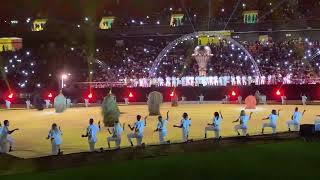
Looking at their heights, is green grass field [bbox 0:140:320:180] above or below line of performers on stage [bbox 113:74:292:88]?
below

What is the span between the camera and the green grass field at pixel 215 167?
1366 centimetres

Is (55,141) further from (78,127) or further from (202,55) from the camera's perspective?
(202,55)

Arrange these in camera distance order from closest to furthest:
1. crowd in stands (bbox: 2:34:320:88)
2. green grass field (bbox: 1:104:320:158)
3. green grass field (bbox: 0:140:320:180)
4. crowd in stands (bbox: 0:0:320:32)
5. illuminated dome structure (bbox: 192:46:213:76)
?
green grass field (bbox: 0:140:320:180) → green grass field (bbox: 1:104:320:158) → illuminated dome structure (bbox: 192:46:213:76) → crowd in stands (bbox: 2:34:320:88) → crowd in stands (bbox: 0:0:320:32)

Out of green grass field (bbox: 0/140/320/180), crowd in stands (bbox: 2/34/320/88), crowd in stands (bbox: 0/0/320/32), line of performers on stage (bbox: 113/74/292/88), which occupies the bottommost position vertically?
green grass field (bbox: 0/140/320/180)

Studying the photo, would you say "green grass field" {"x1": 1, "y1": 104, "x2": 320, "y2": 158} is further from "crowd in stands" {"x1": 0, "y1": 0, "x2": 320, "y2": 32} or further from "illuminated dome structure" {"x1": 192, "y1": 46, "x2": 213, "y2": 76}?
"crowd in stands" {"x1": 0, "y1": 0, "x2": 320, "y2": 32}

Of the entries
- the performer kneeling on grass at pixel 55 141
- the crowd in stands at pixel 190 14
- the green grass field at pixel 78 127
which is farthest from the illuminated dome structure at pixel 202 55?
the performer kneeling on grass at pixel 55 141

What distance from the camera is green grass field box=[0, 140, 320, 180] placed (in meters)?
13.7

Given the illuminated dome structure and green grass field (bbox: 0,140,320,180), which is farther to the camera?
the illuminated dome structure

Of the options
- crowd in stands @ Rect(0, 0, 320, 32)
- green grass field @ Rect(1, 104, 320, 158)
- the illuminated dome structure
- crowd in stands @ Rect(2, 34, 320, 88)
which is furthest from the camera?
crowd in stands @ Rect(0, 0, 320, 32)

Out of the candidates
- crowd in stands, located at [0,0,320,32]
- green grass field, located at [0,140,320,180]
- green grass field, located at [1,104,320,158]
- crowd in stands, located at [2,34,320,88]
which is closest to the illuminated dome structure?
crowd in stands, located at [2,34,320,88]

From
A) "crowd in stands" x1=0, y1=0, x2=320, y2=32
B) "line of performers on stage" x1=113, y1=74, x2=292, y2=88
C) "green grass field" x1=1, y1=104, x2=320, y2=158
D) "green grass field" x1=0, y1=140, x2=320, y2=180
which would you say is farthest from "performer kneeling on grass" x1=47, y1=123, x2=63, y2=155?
"crowd in stands" x1=0, y1=0, x2=320, y2=32

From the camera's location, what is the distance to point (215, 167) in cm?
1479

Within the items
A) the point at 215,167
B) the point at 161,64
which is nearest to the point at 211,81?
the point at 161,64

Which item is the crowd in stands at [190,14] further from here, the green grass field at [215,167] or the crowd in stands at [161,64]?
the green grass field at [215,167]
